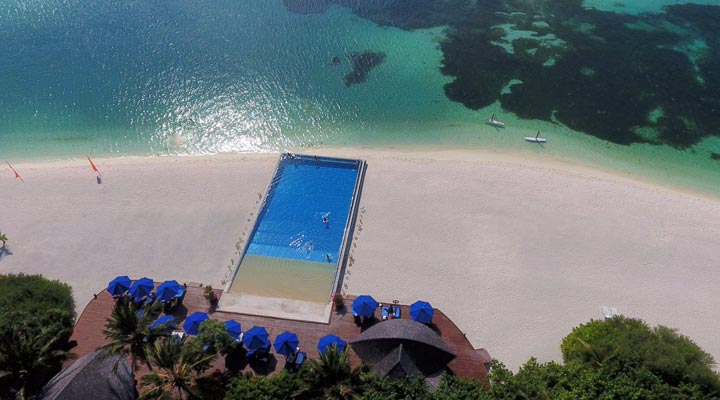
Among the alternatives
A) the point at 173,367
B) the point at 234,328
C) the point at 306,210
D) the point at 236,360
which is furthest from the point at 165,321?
the point at 306,210

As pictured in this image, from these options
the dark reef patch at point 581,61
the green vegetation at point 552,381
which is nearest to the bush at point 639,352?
the green vegetation at point 552,381

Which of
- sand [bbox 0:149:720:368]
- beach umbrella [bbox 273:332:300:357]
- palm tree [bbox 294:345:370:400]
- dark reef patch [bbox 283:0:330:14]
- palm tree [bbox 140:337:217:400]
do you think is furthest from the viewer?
dark reef patch [bbox 283:0:330:14]

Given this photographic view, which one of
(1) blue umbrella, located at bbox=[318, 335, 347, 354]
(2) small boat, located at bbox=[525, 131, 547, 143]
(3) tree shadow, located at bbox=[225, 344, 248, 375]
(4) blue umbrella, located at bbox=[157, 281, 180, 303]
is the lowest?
(3) tree shadow, located at bbox=[225, 344, 248, 375]

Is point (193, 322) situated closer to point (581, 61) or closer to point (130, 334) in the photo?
point (130, 334)

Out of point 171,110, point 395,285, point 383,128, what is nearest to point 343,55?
point 383,128

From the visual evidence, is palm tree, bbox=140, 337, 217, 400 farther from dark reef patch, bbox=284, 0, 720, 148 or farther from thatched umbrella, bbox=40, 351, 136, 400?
dark reef patch, bbox=284, 0, 720, 148

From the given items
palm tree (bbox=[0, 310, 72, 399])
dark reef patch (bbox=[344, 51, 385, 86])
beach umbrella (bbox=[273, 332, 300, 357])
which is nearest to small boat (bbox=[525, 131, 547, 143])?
dark reef patch (bbox=[344, 51, 385, 86])

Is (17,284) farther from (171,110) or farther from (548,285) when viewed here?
(548,285)

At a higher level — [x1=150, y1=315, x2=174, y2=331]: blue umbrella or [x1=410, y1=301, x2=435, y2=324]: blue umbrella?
[x1=150, y1=315, x2=174, y2=331]: blue umbrella
